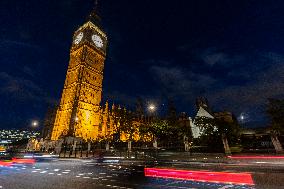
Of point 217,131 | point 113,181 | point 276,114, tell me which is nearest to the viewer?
point 113,181

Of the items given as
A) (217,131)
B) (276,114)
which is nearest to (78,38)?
(217,131)

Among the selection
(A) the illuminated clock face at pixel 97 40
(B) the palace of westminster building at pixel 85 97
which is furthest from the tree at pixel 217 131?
(A) the illuminated clock face at pixel 97 40

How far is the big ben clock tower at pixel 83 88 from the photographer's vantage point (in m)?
56.8

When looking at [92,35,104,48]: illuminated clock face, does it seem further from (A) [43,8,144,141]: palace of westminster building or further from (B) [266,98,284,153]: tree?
(B) [266,98,284,153]: tree

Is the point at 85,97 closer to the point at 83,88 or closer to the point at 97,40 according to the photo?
the point at 83,88

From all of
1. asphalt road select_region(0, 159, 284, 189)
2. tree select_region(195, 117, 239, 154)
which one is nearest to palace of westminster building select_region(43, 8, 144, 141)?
tree select_region(195, 117, 239, 154)

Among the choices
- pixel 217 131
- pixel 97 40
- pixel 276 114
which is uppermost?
pixel 97 40

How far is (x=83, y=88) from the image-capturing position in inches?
2425

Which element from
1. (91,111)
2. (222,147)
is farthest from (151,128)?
(91,111)

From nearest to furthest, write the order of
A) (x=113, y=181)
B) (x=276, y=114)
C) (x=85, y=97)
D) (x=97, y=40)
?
(x=113, y=181), (x=276, y=114), (x=85, y=97), (x=97, y=40)

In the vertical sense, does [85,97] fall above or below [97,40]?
below

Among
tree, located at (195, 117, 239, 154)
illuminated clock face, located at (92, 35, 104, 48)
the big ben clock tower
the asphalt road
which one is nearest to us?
the asphalt road

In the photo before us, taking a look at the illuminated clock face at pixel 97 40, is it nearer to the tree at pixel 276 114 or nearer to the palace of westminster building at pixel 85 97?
the palace of westminster building at pixel 85 97

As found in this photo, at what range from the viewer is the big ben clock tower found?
186 ft
